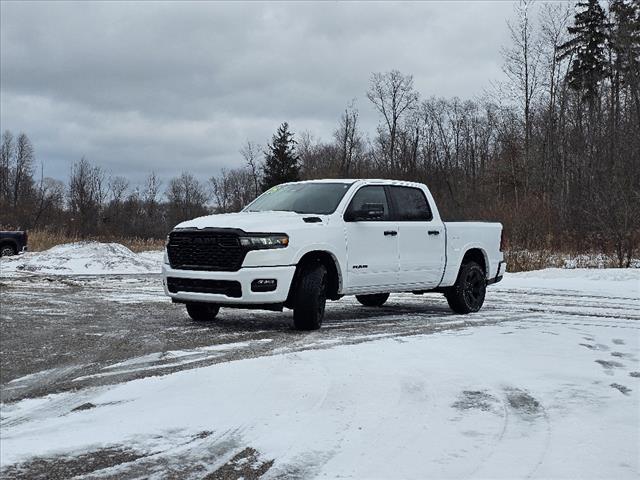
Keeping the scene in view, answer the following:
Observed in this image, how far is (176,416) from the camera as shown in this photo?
162 inches

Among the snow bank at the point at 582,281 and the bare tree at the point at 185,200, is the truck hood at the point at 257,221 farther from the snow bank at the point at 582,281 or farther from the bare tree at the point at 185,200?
the bare tree at the point at 185,200

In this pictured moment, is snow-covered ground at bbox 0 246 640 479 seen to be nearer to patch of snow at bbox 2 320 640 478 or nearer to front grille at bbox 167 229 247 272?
patch of snow at bbox 2 320 640 478

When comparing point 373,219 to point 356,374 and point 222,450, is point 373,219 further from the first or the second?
point 222,450

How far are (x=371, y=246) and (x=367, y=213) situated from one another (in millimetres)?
441

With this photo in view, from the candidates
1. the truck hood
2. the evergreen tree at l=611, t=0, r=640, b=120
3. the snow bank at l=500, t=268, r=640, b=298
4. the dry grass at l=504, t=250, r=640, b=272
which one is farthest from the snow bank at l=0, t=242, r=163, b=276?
the evergreen tree at l=611, t=0, r=640, b=120

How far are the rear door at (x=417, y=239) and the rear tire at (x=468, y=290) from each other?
501mm

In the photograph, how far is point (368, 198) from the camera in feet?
29.1

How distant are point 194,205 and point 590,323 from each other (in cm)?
8761

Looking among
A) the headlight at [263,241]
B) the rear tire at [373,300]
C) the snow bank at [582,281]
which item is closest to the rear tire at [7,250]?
the snow bank at [582,281]

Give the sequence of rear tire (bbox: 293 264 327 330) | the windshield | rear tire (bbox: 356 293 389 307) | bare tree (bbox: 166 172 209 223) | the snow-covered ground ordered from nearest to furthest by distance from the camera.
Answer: the snow-covered ground < rear tire (bbox: 293 264 327 330) < the windshield < rear tire (bbox: 356 293 389 307) < bare tree (bbox: 166 172 209 223)

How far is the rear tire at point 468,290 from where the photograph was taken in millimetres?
9977

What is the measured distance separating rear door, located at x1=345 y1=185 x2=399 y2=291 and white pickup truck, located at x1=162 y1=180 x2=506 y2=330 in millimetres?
13

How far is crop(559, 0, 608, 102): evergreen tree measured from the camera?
41281mm

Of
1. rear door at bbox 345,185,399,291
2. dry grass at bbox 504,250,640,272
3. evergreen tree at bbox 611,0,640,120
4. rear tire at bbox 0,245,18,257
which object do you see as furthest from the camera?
evergreen tree at bbox 611,0,640,120
